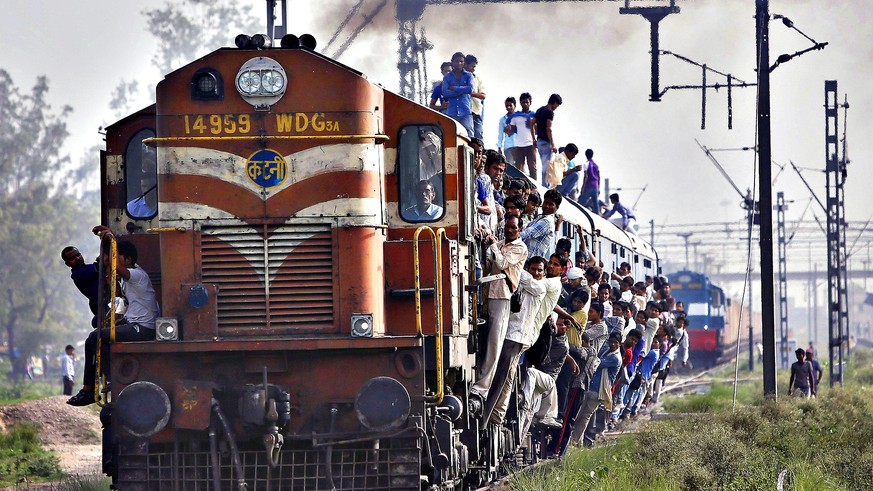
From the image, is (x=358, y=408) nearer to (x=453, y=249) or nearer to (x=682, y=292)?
(x=453, y=249)

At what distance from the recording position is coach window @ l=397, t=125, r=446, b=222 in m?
10.8

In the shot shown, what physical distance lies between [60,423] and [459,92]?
10500 millimetres

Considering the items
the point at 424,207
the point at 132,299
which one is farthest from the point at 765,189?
the point at 132,299

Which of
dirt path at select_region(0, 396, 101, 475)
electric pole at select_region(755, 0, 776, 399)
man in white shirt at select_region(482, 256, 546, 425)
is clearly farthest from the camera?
electric pole at select_region(755, 0, 776, 399)

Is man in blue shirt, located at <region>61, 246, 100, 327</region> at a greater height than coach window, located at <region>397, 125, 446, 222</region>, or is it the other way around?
coach window, located at <region>397, 125, 446, 222</region>

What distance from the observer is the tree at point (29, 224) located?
5384 centimetres

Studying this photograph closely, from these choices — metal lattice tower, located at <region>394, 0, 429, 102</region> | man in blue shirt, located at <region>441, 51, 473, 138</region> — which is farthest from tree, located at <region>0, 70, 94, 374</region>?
man in blue shirt, located at <region>441, 51, 473, 138</region>

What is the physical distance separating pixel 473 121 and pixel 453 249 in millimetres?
7440

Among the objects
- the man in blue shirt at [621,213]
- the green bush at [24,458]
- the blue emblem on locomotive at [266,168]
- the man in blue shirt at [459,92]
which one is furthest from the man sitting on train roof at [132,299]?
the man in blue shirt at [621,213]

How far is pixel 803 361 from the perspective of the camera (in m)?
27.2

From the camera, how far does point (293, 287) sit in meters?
10.4

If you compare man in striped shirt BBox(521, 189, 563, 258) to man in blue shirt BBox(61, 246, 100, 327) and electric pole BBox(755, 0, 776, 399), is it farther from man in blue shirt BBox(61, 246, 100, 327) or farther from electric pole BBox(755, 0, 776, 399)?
electric pole BBox(755, 0, 776, 399)

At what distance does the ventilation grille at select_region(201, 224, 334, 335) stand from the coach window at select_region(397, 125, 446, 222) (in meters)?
0.78

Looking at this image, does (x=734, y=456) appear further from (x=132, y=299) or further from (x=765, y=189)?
(x=765, y=189)
